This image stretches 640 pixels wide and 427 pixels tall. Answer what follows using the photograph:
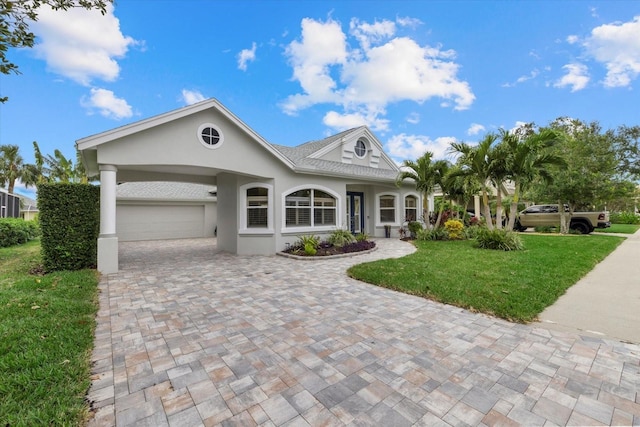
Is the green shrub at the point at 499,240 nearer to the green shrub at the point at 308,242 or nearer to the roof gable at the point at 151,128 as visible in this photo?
the green shrub at the point at 308,242

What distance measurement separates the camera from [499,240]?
1066cm

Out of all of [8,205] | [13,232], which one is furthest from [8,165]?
[13,232]

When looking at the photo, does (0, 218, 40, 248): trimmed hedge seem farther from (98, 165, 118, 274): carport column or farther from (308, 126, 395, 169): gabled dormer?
(308, 126, 395, 169): gabled dormer

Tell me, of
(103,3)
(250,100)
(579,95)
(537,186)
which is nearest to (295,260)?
(103,3)

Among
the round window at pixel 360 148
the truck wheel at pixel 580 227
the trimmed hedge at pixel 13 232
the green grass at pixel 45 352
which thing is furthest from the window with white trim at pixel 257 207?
the truck wheel at pixel 580 227

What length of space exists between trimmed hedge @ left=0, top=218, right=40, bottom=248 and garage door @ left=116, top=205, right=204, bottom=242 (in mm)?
3727

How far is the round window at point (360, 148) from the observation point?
16841mm

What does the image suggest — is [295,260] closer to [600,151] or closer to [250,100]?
[250,100]

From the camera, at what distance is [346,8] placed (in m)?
12.3

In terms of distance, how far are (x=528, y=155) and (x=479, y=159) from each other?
155cm

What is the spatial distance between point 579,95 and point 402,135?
36.3 feet

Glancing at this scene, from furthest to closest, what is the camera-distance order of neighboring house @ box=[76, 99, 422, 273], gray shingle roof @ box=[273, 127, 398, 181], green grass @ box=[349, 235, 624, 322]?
1. gray shingle roof @ box=[273, 127, 398, 181]
2. neighboring house @ box=[76, 99, 422, 273]
3. green grass @ box=[349, 235, 624, 322]

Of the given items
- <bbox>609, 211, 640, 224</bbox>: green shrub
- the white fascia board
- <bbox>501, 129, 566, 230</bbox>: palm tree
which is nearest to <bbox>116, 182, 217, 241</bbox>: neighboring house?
the white fascia board

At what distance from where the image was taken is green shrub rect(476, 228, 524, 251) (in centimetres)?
1048
